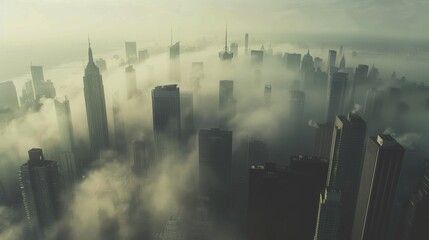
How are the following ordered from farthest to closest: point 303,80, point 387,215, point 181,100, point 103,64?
point 303,80, point 181,100, point 103,64, point 387,215

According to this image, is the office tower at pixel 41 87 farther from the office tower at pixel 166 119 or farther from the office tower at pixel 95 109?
the office tower at pixel 166 119

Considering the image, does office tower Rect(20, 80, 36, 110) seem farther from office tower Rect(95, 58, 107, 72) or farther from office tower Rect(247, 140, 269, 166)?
office tower Rect(247, 140, 269, 166)

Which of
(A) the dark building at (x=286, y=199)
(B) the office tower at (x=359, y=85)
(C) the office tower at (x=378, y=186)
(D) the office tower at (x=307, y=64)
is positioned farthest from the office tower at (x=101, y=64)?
(B) the office tower at (x=359, y=85)

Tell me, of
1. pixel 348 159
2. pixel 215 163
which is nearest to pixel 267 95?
pixel 215 163

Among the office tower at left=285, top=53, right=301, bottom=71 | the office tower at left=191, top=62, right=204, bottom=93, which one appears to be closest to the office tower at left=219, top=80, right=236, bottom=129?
the office tower at left=191, top=62, right=204, bottom=93

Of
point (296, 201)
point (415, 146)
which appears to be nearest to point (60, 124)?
point (296, 201)

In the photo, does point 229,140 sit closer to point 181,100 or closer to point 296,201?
point 181,100
